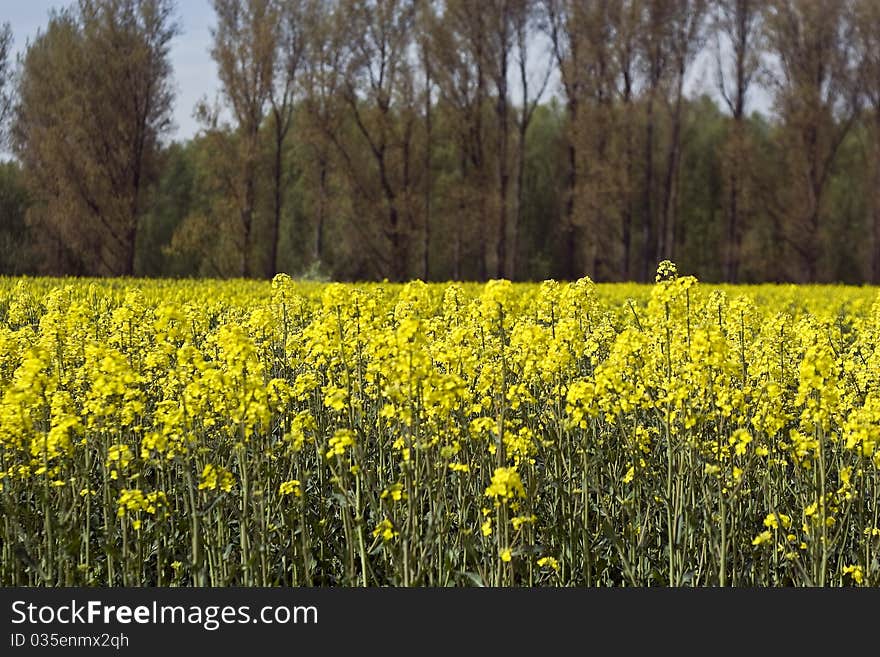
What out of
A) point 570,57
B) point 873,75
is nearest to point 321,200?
point 570,57

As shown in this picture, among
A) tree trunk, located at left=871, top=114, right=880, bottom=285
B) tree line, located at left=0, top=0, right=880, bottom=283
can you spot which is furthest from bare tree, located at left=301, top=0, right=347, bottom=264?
tree trunk, located at left=871, top=114, right=880, bottom=285

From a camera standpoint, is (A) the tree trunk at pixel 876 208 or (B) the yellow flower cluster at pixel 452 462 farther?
(A) the tree trunk at pixel 876 208

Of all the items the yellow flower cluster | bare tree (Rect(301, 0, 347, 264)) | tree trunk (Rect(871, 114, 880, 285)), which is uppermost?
bare tree (Rect(301, 0, 347, 264))

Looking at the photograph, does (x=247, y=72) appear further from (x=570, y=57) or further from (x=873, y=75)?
(x=873, y=75)

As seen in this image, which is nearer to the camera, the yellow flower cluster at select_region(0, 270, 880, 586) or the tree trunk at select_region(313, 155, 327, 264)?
the yellow flower cluster at select_region(0, 270, 880, 586)

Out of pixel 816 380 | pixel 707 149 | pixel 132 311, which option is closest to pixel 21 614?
pixel 132 311

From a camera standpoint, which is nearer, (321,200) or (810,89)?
(810,89)

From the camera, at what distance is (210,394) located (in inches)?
168

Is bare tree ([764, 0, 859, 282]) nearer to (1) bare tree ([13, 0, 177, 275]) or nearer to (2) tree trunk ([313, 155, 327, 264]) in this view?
(2) tree trunk ([313, 155, 327, 264])

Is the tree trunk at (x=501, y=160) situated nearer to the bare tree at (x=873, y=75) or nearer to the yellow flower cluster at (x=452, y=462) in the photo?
the bare tree at (x=873, y=75)

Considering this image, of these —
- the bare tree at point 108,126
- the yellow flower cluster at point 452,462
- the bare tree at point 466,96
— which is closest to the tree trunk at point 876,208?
the bare tree at point 466,96

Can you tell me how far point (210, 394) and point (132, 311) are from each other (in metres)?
1.40

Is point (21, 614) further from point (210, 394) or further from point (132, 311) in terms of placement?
point (132, 311)

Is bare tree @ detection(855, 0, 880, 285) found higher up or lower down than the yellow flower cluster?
higher up
